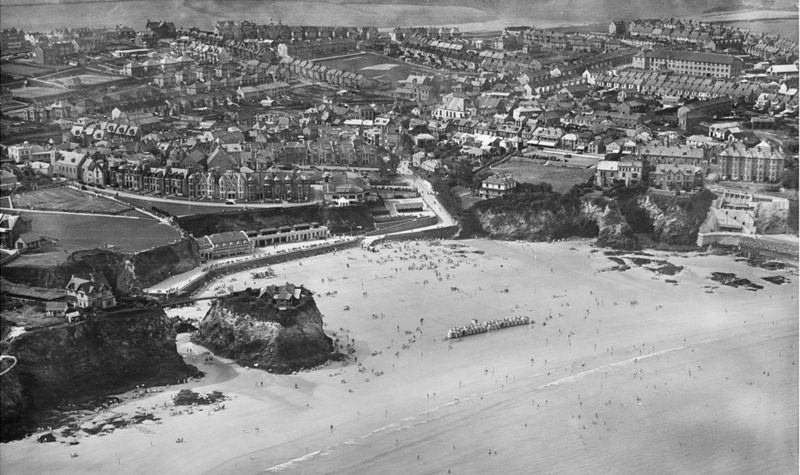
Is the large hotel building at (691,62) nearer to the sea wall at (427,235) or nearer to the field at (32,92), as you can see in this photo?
the sea wall at (427,235)

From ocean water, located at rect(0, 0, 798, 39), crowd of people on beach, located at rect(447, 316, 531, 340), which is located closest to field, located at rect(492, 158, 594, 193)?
ocean water, located at rect(0, 0, 798, 39)

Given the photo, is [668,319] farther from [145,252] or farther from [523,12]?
[523,12]

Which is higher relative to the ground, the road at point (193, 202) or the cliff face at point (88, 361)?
the road at point (193, 202)

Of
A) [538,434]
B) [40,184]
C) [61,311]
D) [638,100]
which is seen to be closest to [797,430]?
[538,434]

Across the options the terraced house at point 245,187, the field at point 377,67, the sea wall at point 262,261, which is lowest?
the sea wall at point 262,261

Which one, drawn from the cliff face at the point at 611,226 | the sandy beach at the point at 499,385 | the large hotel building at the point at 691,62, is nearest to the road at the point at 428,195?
the sandy beach at the point at 499,385

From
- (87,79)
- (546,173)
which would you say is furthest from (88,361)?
(87,79)

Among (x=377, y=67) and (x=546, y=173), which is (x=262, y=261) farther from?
(x=377, y=67)
